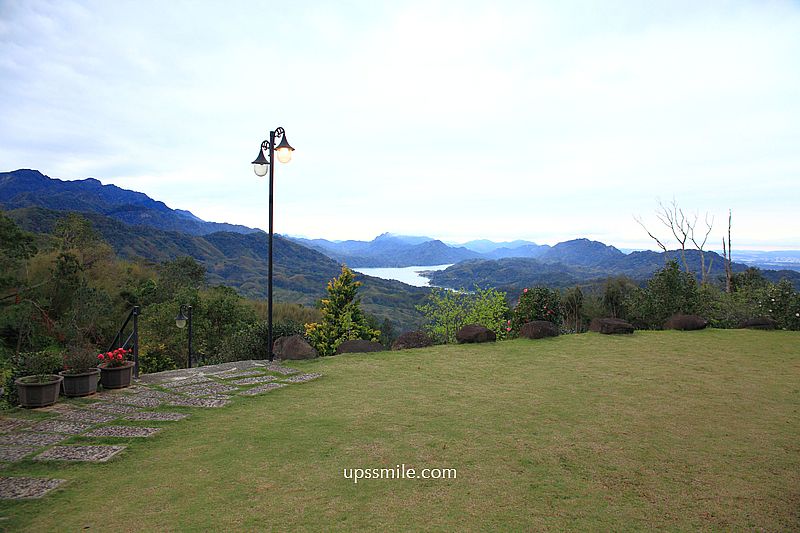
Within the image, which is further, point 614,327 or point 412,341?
point 614,327

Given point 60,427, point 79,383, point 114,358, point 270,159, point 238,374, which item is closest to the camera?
point 60,427

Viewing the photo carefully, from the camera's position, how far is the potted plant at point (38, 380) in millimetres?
4828

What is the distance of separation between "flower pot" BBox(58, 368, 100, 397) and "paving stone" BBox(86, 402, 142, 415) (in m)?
0.51

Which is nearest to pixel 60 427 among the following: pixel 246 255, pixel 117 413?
pixel 117 413

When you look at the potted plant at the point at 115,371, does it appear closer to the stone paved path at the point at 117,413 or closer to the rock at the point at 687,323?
the stone paved path at the point at 117,413

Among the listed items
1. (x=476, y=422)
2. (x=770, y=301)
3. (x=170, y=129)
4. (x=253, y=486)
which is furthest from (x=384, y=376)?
(x=170, y=129)

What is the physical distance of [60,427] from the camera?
421cm

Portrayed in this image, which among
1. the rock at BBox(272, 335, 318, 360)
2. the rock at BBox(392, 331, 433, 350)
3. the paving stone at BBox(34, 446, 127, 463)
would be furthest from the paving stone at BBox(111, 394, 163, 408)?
the rock at BBox(392, 331, 433, 350)

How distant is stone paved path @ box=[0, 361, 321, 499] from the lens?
3.50m

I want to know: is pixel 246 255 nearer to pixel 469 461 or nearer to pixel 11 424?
pixel 11 424

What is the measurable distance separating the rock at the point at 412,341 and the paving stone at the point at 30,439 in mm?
5939

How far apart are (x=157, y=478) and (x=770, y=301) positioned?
14.2 m

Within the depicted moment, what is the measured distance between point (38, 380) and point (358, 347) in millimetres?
5041

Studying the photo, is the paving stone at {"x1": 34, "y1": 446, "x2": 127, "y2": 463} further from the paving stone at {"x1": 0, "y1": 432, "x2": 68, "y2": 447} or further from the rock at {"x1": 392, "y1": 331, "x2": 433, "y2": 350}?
the rock at {"x1": 392, "y1": 331, "x2": 433, "y2": 350}
